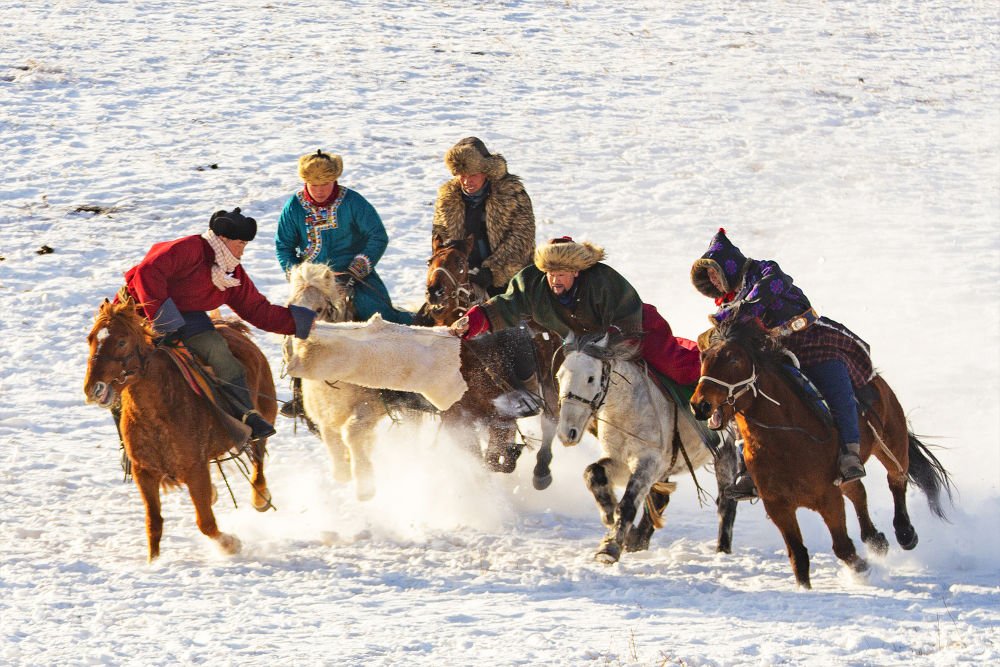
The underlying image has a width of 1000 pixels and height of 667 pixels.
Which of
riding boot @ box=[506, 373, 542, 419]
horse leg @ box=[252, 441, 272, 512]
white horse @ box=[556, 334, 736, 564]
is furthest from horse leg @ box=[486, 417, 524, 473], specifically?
horse leg @ box=[252, 441, 272, 512]

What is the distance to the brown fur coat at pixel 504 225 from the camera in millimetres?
9852

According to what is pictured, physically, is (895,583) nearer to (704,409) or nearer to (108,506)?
(704,409)

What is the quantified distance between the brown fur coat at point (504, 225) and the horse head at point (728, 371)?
2734mm

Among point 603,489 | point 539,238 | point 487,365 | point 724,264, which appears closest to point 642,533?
point 603,489

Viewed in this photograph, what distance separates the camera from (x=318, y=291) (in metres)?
8.75

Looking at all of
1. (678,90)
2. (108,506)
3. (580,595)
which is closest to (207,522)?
(108,506)

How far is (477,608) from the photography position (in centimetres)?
698

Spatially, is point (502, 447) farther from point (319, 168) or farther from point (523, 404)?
point (319, 168)

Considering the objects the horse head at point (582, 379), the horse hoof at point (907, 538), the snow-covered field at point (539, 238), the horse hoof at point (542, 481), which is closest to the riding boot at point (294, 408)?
the snow-covered field at point (539, 238)

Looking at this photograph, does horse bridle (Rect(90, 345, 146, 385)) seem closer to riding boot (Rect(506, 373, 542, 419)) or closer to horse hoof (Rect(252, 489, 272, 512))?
horse hoof (Rect(252, 489, 272, 512))

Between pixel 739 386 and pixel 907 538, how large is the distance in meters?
1.86

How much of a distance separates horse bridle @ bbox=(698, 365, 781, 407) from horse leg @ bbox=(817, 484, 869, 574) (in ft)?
2.41

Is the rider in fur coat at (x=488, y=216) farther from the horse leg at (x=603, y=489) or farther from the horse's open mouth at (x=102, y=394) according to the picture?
the horse's open mouth at (x=102, y=394)

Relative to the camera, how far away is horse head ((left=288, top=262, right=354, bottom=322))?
28.6ft
